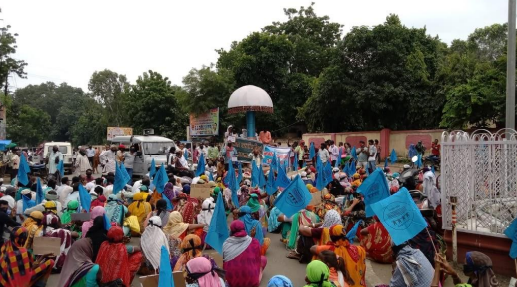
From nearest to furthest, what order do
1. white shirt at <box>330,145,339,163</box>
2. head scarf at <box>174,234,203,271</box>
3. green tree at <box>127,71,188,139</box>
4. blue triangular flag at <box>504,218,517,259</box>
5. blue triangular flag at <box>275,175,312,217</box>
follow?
head scarf at <box>174,234,203,271</box> < blue triangular flag at <box>504,218,517,259</box> < blue triangular flag at <box>275,175,312,217</box> < white shirt at <box>330,145,339,163</box> < green tree at <box>127,71,188,139</box>

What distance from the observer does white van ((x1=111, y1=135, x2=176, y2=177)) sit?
56.5ft

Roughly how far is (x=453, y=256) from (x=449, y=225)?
48 centimetres

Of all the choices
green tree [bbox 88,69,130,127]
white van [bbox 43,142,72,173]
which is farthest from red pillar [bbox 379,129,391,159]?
green tree [bbox 88,69,130,127]

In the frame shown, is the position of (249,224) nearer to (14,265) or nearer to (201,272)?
(201,272)

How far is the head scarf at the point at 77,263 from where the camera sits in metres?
4.75

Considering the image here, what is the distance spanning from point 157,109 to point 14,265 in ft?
118

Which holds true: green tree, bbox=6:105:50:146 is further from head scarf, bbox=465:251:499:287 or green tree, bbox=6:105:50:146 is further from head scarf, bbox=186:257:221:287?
head scarf, bbox=465:251:499:287

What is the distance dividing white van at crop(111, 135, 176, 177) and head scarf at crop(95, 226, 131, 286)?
1167 cm

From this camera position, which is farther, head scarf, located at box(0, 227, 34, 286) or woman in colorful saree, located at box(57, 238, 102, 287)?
head scarf, located at box(0, 227, 34, 286)

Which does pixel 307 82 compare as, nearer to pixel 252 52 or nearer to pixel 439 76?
pixel 252 52

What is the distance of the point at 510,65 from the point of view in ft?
28.4

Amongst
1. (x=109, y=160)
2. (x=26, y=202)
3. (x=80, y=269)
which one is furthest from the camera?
(x=109, y=160)

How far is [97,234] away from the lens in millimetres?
5688

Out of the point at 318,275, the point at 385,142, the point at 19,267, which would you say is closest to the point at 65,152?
the point at 385,142
